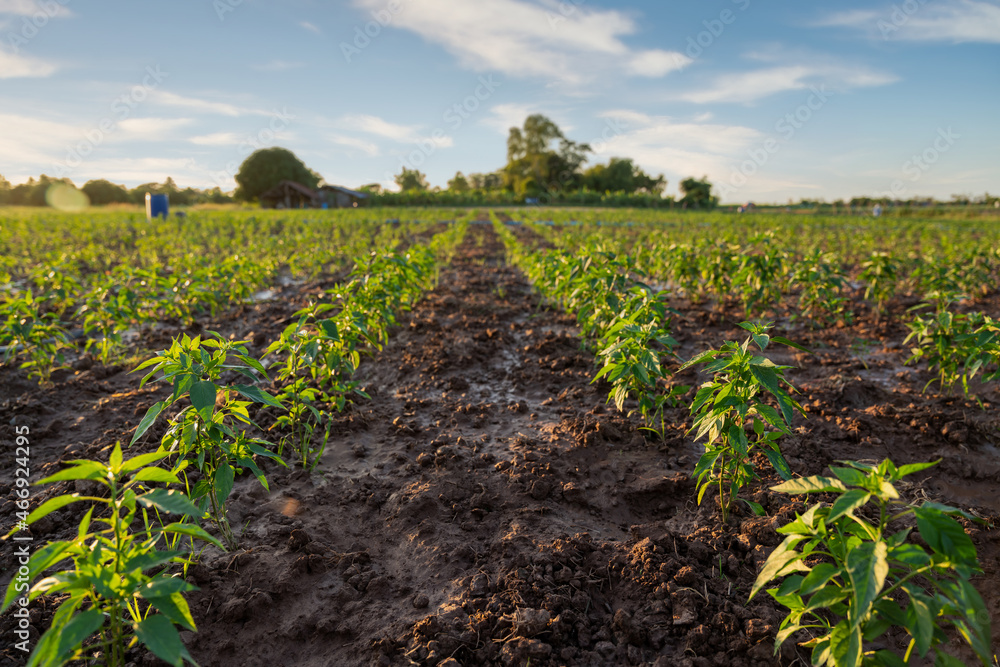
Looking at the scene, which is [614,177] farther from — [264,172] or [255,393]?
[255,393]

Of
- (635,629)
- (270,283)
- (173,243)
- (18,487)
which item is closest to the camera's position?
(635,629)

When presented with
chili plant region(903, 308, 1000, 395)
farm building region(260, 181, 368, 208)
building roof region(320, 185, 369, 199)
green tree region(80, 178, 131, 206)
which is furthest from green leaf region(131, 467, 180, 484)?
green tree region(80, 178, 131, 206)

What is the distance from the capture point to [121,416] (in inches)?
154

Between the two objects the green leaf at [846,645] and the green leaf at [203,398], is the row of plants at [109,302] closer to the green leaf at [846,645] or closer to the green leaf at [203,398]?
the green leaf at [203,398]

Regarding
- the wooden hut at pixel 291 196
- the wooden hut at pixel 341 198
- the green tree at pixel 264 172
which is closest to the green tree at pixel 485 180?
the wooden hut at pixel 341 198

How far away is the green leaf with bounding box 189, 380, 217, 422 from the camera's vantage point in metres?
1.96

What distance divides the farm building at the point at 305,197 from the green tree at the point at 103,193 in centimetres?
1958

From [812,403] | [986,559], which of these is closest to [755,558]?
[986,559]

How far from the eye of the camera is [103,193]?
193ft

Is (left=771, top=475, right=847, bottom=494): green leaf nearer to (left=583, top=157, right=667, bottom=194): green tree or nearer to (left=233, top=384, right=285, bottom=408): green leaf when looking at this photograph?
(left=233, top=384, right=285, bottom=408): green leaf

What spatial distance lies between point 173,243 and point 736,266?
1506cm

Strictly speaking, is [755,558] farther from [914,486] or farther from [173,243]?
[173,243]

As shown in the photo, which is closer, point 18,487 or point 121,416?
point 18,487

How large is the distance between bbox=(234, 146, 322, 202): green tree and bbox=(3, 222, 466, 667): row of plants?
5947 cm
